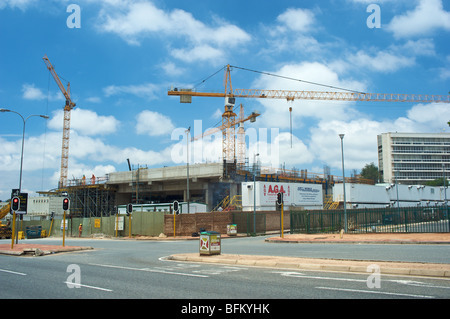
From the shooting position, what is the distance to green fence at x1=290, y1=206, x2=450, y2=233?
31531 millimetres

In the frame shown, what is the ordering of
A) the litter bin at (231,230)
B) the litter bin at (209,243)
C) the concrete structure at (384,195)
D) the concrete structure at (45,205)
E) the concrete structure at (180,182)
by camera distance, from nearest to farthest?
the litter bin at (209,243), the litter bin at (231,230), the concrete structure at (384,195), the concrete structure at (180,182), the concrete structure at (45,205)

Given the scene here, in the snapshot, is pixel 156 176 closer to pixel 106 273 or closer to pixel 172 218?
pixel 172 218

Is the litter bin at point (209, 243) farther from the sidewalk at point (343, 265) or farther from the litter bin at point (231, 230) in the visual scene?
the litter bin at point (231, 230)

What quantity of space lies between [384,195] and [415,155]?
80.3 m

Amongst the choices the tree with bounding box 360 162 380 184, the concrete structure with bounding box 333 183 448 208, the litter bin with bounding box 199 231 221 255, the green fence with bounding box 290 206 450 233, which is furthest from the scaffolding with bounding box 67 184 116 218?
the tree with bounding box 360 162 380 184

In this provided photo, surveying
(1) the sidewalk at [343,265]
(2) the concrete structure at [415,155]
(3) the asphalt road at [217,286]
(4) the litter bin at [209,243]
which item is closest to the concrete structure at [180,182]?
(4) the litter bin at [209,243]

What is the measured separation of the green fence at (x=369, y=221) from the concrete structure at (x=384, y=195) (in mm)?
16635

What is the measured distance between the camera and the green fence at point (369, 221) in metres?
31.5

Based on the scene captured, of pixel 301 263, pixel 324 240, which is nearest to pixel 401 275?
pixel 301 263

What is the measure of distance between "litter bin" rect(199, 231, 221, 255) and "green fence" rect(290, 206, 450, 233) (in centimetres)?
1885

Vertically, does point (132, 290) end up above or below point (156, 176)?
below

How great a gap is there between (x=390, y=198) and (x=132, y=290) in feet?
211

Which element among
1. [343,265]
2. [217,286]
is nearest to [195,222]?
[343,265]
